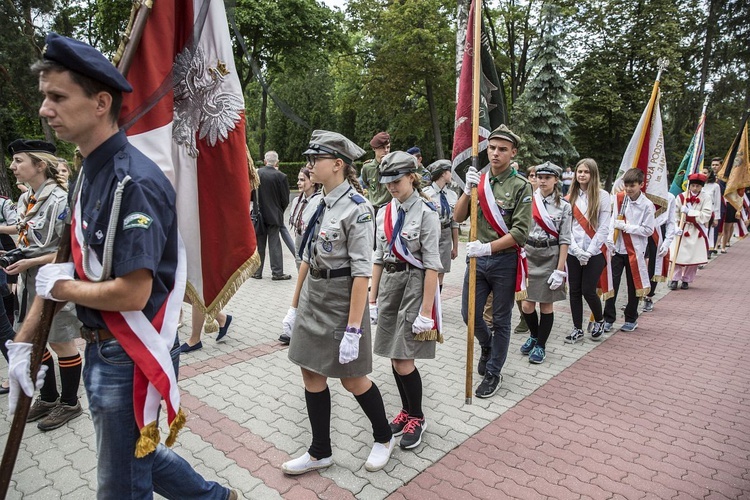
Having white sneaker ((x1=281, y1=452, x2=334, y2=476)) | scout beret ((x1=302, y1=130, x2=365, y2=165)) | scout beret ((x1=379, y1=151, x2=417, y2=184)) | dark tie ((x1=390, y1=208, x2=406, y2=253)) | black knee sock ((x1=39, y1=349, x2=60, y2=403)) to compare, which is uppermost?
scout beret ((x1=302, y1=130, x2=365, y2=165))

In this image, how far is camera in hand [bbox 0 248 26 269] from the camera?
12.2 ft

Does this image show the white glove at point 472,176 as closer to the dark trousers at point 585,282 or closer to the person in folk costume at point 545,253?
the person in folk costume at point 545,253

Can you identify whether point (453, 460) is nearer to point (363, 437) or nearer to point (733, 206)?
point (363, 437)

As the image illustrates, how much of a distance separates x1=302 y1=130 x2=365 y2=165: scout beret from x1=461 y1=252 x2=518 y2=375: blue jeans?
6.44 ft

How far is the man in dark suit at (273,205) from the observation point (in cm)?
922

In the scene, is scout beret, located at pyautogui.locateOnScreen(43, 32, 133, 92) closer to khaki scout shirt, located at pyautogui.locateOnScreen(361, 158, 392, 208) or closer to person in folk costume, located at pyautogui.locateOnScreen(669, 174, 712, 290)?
khaki scout shirt, located at pyautogui.locateOnScreen(361, 158, 392, 208)

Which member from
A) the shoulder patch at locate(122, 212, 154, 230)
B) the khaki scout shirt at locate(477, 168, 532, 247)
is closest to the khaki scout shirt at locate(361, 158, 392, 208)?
the khaki scout shirt at locate(477, 168, 532, 247)

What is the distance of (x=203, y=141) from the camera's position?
2.71 metres

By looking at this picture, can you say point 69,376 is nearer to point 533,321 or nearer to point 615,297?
point 533,321

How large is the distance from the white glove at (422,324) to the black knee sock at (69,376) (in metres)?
2.66

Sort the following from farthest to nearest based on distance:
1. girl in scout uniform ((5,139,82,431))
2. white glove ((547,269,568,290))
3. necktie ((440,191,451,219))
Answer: necktie ((440,191,451,219)) < white glove ((547,269,568,290)) < girl in scout uniform ((5,139,82,431))

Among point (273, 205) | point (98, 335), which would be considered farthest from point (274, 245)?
point (98, 335)

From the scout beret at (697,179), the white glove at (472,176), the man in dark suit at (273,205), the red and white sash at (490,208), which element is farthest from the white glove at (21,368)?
the scout beret at (697,179)

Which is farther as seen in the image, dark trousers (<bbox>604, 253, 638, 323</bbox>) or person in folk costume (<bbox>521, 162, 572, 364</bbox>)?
dark trousers (<bbox>604, 253, 638, 323</bbox>)
